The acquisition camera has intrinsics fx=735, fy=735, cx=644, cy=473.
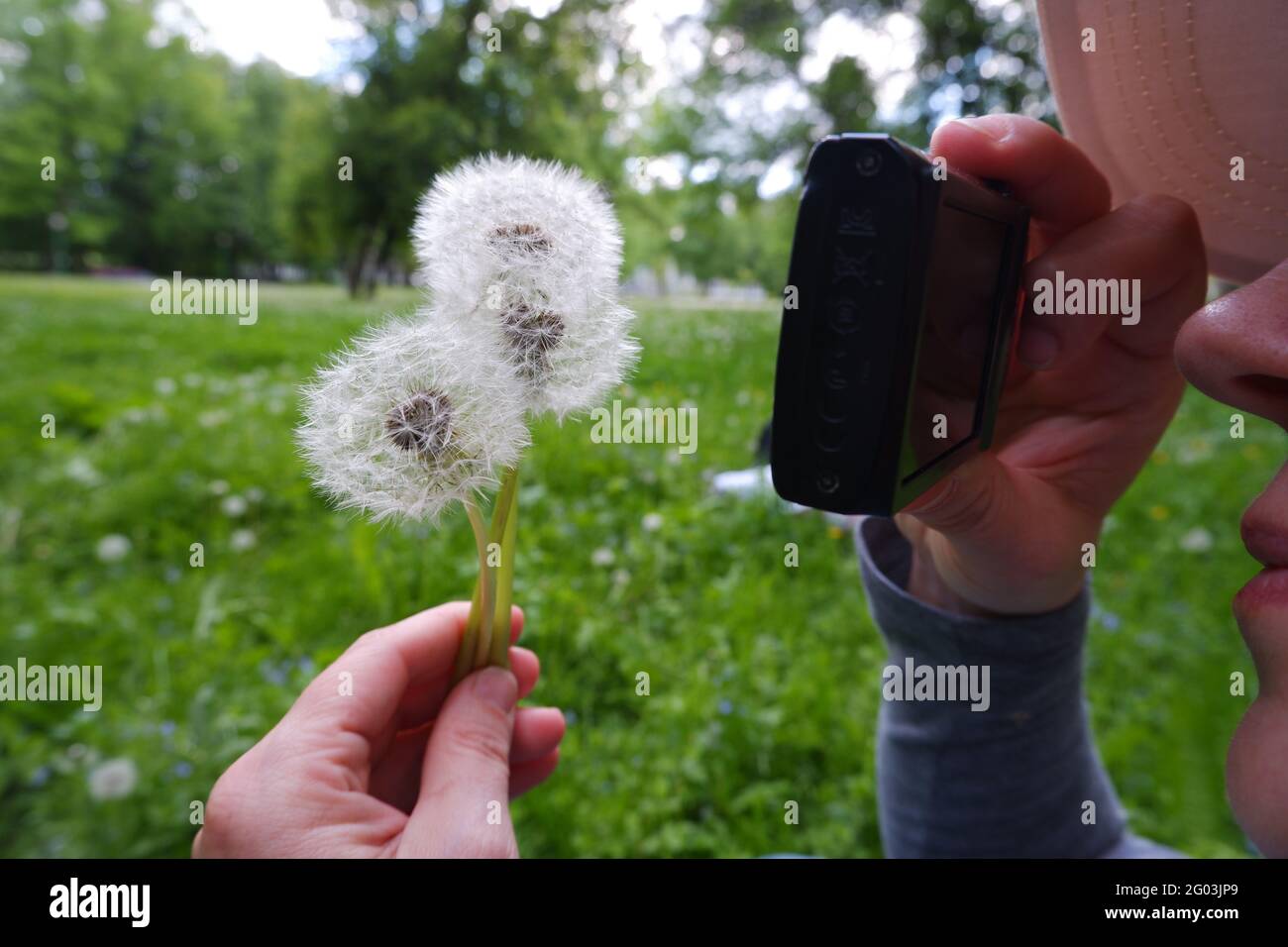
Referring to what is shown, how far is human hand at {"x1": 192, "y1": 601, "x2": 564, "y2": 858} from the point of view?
A: 21.1 inches

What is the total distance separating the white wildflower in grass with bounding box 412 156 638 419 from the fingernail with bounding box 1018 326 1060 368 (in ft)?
1.14

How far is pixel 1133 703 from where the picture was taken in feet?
4.58

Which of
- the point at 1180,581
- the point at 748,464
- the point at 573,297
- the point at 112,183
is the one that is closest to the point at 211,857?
the point at 573,297

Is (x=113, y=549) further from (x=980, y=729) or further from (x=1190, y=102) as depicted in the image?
(x=1190, y=102)

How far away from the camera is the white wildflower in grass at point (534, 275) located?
53cm

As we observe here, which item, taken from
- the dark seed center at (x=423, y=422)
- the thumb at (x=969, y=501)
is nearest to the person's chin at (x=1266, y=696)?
the thumb at (x=969, y=501)

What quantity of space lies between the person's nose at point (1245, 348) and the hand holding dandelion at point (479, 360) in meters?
0.41

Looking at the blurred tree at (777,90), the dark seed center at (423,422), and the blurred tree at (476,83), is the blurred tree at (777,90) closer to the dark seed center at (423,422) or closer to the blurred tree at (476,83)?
the blurred tree at (476,83)

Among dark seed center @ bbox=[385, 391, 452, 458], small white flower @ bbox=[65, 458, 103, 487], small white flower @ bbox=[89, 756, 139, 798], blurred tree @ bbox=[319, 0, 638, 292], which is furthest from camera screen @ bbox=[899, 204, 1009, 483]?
small white flower @ bbox=[65, 458, 103, 487]

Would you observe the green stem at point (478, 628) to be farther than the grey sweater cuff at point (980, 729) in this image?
No

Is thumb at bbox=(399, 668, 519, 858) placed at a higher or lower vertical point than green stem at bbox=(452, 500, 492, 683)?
lower

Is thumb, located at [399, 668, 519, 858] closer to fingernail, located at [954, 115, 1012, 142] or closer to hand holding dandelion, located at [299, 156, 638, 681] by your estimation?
hand holding dandelion, located at [299, 156, 638, 681]
